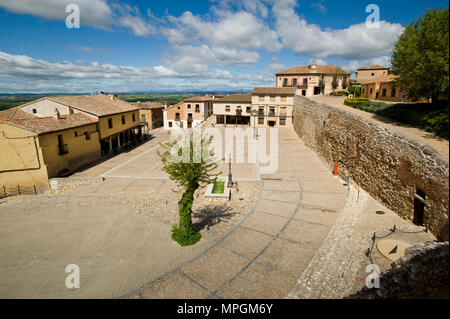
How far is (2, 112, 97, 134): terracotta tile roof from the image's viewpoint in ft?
58.6

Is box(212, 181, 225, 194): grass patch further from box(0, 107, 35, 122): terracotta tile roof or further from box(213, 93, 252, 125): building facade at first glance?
box(213, 93, 252, 125): building facade

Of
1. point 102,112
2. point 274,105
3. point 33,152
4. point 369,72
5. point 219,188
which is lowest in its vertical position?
point 219,188

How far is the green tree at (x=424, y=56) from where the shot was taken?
10008 mm

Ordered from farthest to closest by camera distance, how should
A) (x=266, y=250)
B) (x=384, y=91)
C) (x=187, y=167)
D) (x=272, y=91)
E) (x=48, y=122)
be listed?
(x=272, y=91) → (x=384, y=91) → (x=48, y=122) → (x=187, y=167) → (x=266, y=250)

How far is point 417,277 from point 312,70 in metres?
44.5

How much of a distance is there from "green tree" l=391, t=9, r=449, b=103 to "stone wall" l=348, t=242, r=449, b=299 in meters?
6.73

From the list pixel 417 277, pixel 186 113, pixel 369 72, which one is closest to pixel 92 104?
pixel 186 113

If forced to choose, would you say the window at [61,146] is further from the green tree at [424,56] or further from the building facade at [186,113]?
the building facade at [186,113]

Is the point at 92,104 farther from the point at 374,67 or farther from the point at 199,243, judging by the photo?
the point at 374,67

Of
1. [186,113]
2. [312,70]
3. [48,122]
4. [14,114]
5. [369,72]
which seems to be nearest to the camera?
[48,122]

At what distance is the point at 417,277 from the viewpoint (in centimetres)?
644

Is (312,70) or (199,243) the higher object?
(312,70)

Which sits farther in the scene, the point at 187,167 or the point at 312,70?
the point at 312,70

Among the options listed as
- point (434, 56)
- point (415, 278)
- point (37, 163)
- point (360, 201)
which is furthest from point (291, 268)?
point (37, 163)
